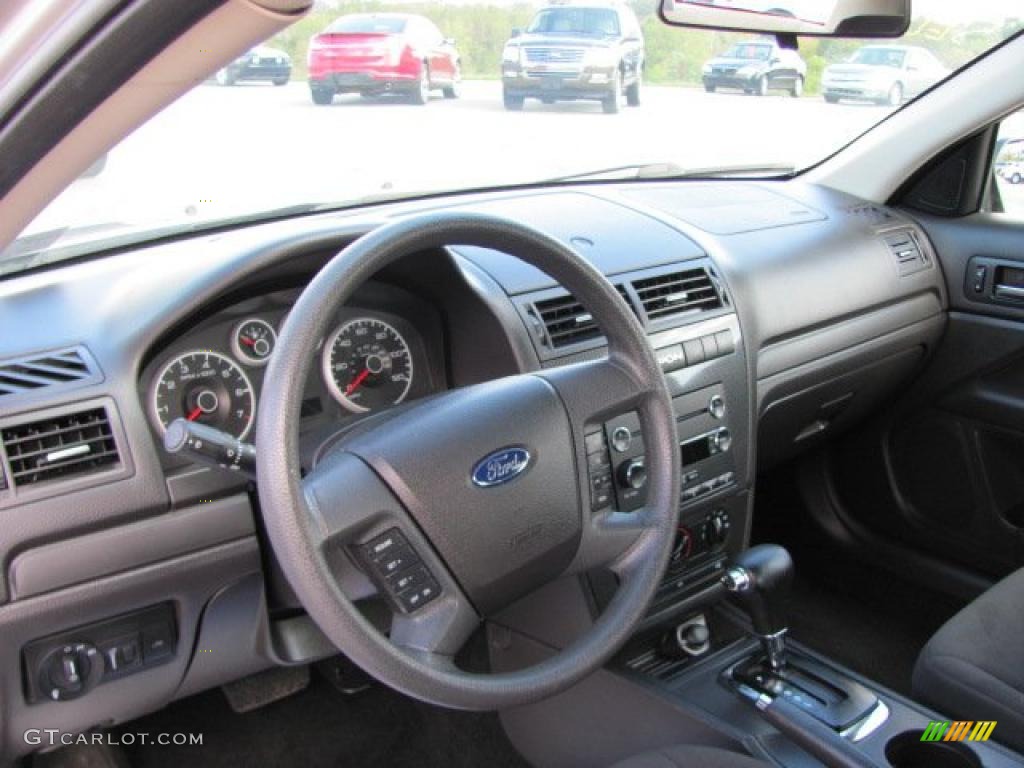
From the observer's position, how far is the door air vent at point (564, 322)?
2021 millimetres

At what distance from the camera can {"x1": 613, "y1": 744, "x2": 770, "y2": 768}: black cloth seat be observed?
172cm

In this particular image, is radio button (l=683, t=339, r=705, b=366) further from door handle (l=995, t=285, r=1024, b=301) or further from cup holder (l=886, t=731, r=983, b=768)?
door handle (l=995, t=285, r=1024, b=301)

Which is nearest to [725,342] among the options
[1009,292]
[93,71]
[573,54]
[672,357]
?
[672,357]

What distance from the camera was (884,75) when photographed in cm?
327

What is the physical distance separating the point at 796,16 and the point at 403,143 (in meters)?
1.09

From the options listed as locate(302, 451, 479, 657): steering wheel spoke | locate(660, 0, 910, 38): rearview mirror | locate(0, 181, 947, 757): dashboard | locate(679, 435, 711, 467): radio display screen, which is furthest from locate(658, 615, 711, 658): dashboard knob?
locate(660, 0, 910, 38): rearview mirror

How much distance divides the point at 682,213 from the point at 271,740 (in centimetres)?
167

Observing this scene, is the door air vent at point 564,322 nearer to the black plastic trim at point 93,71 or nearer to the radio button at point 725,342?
the radio button at point 725,342

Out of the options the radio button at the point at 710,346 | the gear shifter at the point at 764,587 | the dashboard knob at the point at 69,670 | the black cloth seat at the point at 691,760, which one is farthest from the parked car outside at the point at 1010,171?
the dashboard knob at the point at 69,670

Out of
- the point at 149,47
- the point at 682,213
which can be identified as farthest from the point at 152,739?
the point at 149,47

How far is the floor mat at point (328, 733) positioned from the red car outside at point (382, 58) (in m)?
1.54

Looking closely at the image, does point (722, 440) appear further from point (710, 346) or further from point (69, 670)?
point (69, 670)

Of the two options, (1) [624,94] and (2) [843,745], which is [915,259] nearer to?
(1) [624,94]

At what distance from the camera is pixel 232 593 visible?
6.64ft
